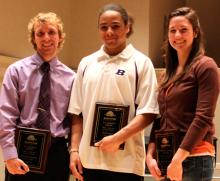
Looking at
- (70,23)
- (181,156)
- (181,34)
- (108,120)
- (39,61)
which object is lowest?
(181,156)

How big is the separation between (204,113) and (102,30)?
0.73 m

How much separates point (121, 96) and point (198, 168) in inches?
21.4

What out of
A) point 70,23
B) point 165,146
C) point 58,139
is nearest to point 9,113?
point 58,139

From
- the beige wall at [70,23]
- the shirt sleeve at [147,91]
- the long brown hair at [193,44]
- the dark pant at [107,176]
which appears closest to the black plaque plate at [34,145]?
the dark pant at [107,176]

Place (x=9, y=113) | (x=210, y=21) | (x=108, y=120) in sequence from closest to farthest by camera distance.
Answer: (x=108, y=120), (x=9, y=113), (x=210, y=21)

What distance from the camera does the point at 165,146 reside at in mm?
1986

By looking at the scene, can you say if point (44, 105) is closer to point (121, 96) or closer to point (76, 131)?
point (76, 131)

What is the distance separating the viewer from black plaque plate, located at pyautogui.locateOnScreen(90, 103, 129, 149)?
2.09 metres

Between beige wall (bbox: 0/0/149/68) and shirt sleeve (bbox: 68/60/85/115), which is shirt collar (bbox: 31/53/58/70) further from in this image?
beige wall (bbox: 0/0/149/68)

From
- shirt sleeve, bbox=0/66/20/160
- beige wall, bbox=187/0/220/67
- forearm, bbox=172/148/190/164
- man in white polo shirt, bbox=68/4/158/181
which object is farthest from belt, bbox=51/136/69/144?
beige wall, bbox=187/0/220/67

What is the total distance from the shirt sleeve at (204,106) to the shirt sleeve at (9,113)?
0.94 metres

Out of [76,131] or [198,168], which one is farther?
[76,131]

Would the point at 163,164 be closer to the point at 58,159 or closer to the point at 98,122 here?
the point at 98,122

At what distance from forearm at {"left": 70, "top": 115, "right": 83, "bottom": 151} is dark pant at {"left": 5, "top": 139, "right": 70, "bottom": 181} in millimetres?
92
